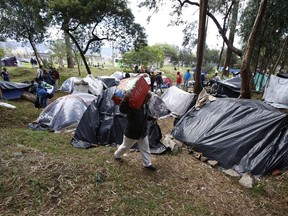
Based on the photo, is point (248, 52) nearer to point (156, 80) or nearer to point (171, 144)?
point (171, 144)

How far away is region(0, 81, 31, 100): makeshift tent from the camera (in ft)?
30.8

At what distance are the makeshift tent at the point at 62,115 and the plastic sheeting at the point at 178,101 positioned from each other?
3584mm

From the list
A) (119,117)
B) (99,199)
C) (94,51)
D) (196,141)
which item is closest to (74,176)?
(99,199)

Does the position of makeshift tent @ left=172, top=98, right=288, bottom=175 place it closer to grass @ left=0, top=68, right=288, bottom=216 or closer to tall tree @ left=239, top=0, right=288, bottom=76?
grass @ left=0, top=68, right=288, bottom=216

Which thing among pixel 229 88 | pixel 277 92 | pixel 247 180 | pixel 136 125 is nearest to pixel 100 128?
pixel 136 125

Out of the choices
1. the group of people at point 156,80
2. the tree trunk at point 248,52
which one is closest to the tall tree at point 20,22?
the group of people at point 156,80

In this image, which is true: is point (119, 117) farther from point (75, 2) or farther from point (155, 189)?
point (75, 2)

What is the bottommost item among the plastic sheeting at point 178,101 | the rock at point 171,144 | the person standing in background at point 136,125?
the rock at point 171,144

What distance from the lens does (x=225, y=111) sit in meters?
4.82

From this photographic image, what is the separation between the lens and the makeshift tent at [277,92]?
6.97 metres

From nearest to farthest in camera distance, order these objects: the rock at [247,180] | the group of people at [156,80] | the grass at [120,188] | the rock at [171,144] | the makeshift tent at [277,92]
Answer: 1. the grass at [120,188]
2. the rock at [247,180]
3. the rock at [171,144]
4. the makeshift tent at [277,92]
5. the group of people at [156,80]

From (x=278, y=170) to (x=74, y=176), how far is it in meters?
3.43

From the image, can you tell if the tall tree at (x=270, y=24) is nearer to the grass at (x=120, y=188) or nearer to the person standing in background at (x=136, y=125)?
the grass at (x=120, y=188)

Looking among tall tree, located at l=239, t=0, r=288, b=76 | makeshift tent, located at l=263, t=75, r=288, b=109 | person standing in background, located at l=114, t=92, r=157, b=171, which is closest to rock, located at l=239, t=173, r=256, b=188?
person standing in background, located at l=114, t=92, r=157, b=171
